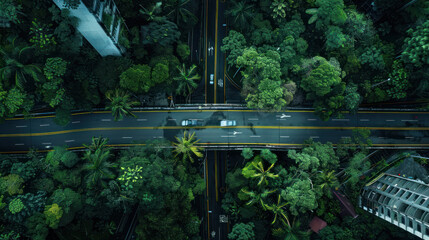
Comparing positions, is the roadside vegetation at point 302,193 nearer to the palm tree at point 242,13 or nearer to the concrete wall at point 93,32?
the palm tree at point 242,13

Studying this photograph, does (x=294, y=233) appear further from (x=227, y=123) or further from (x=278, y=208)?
(x=227, y=123)

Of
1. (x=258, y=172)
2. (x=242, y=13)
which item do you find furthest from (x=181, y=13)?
(x=258, y=172)

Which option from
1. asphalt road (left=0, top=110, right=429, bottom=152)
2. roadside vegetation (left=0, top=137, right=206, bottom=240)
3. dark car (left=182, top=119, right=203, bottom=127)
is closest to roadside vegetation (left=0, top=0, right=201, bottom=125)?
asphalt road (left=0, top=110, right=429, bottom=152)

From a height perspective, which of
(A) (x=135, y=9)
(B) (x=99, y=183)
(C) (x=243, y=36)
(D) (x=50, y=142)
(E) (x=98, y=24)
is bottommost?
(B) (x=99, y=183)

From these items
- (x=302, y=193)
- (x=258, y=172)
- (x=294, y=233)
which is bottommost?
(x=294, y=233)

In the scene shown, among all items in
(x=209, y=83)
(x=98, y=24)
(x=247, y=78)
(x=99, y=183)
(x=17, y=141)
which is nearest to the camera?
(x=98, y=24)

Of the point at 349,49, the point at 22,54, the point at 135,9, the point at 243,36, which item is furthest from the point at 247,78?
the point at 22,54

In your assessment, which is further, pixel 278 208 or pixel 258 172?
pixel 258 172

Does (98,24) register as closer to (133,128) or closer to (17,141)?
(133,128)
